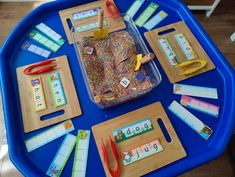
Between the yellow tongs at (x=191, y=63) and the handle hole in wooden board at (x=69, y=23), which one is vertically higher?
the handle hole in wooden board at (x=69, y=23)

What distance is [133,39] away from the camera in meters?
0.73

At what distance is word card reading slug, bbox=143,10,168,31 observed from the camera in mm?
804

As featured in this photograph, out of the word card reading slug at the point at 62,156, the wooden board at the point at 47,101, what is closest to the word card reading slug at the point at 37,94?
the wooden board at the point at 47,101

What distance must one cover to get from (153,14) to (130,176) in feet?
1.92

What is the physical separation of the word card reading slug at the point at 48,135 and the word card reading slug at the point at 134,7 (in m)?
0.46

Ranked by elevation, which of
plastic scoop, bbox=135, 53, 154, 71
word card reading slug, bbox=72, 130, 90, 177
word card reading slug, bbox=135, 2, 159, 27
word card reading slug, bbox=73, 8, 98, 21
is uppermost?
word card reading slug, bbox=73, 8, 98, 21

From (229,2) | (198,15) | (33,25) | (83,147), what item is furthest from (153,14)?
(229,2)

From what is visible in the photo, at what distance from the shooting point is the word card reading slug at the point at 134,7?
83 cm

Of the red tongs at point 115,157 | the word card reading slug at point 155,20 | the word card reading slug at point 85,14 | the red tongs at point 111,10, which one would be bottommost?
the red tongs at point 115,157

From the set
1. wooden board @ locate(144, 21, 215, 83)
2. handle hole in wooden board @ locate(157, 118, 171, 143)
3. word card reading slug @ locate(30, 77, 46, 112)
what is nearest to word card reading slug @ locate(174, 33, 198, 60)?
wooden board @ locate(144, 21, 215, 83)

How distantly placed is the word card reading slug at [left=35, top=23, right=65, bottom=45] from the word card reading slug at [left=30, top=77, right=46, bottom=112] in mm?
157

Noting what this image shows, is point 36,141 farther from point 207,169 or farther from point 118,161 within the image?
point 207,169

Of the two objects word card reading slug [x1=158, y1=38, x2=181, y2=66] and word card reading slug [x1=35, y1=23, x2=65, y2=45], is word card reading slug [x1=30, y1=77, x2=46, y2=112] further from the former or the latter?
word card reading slug [x1=158, y1=38, x2=181, y2=66]

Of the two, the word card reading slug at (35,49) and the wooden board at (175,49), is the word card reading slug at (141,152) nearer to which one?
the wooden board at (175,49)
